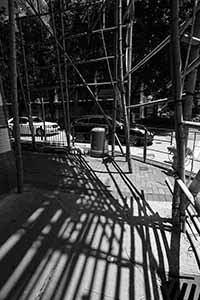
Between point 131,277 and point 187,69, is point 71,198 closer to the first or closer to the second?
point 131,277

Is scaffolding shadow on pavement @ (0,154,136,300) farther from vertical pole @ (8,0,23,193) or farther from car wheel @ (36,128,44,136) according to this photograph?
car wheel @ (36,128,44,136)

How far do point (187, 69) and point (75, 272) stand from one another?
2.19 metres

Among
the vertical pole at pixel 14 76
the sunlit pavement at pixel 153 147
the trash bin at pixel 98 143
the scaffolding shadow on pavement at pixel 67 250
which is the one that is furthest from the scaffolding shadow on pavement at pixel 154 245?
the sunlit pavement at pixel 153 147

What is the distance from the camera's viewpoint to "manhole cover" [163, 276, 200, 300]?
1670mm

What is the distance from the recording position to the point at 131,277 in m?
1.82

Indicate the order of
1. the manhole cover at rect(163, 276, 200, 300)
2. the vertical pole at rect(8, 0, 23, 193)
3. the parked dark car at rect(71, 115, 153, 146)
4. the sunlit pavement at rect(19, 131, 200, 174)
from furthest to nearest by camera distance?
the parked dark car at rect(71, 115, 153, 146) → the sunlit pavement at rect(19, 131, 200, 174) → the vertical pole at rect(8, 0, 23, 193) → the manhole cover at rect(163, 276, 200, 300)

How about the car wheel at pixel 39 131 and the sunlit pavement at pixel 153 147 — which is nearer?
the sunlit pavement at pixel 153 147

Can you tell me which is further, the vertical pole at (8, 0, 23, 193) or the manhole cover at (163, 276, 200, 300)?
the vertical pole at (8, 0, 23, 193)

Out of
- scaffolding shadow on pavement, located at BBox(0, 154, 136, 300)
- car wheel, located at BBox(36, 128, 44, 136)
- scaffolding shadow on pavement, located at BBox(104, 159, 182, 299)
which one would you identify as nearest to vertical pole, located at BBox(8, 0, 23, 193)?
scaffolding shadow on pavement, located at BBox(0, 154, 136, 300)

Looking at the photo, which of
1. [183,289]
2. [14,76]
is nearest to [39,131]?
[14,76]

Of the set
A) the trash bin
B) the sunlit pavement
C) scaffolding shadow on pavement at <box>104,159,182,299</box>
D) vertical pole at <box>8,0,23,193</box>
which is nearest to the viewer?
scaffolding shadow on pavement at <box>104,159,182,299</box>

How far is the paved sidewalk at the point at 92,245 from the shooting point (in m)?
1.72

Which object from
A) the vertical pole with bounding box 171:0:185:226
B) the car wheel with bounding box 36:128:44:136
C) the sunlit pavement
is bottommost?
the sunlit pavement

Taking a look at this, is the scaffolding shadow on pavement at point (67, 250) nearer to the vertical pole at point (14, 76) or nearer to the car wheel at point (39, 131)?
the vertical pole at point (14, 76)
